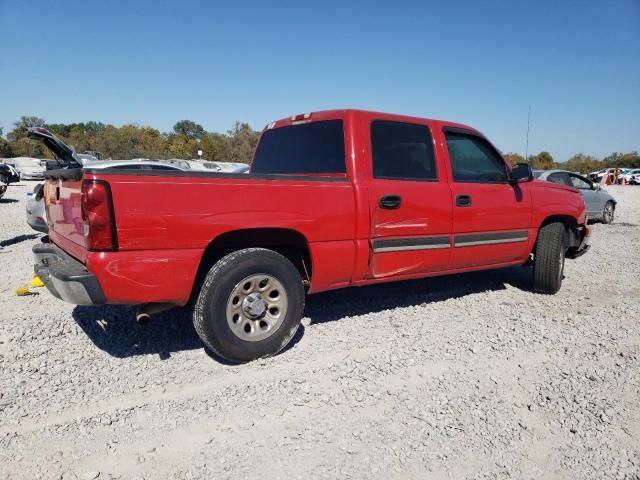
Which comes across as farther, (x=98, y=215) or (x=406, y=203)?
(x=406, y=203)

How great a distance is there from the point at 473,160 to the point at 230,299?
9.94ft

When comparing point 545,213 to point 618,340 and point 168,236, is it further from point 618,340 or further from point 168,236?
point 168,236

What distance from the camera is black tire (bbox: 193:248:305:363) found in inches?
122

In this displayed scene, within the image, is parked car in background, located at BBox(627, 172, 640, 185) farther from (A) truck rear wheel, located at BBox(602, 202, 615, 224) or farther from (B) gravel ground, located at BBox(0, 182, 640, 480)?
(B) gravel ground, located at BBox(0, 182, 640, 480)

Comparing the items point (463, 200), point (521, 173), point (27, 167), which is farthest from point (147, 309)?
point (27, 167)

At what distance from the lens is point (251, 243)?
3.43m

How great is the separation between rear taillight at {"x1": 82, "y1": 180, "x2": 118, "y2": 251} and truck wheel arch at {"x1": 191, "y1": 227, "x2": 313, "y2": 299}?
654mm

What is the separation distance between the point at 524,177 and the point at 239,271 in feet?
10.9

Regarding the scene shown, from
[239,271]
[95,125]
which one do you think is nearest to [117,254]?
[239,271]

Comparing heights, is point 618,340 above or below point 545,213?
below

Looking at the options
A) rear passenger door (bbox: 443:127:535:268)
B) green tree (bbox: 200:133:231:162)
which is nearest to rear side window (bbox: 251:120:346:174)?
rear passenger door (bbox: 443:127:535:268)

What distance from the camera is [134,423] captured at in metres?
2.60

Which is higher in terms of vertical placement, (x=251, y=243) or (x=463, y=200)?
(x=463, y=200)

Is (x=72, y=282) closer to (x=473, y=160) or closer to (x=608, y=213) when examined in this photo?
(x=473, y=160)
